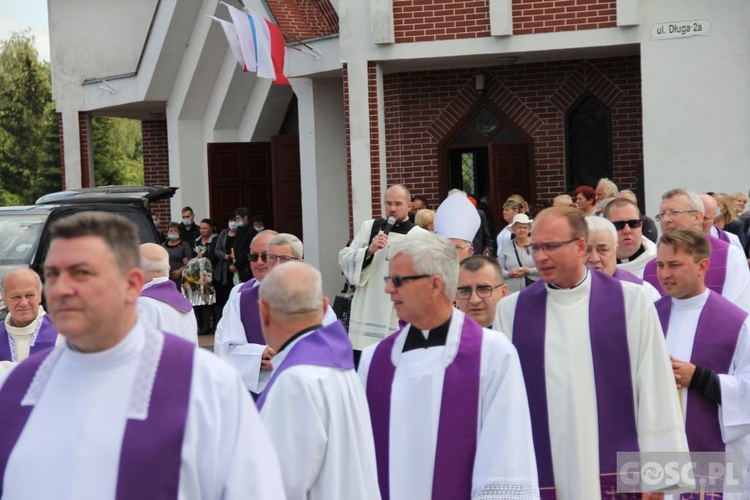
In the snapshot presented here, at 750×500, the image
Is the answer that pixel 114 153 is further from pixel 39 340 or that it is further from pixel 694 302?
pixel 694 302

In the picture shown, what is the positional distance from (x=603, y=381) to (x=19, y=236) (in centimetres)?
869

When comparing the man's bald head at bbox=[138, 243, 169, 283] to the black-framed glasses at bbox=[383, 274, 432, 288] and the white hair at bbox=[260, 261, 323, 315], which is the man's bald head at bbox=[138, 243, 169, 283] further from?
the white hair at bbox=[260, 261, 323, 315]

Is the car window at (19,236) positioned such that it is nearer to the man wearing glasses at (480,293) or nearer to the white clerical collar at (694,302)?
the man wearing glasses at (480,293)

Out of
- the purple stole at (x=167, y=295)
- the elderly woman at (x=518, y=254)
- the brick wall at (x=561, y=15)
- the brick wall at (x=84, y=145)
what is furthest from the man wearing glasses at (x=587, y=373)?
the brick wall at (x=84, y=145)

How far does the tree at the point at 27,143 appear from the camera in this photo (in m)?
45.9

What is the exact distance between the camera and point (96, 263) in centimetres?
321

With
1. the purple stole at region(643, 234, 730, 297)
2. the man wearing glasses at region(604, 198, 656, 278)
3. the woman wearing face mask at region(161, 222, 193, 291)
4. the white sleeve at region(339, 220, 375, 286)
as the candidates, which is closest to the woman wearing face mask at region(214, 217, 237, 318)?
the woman wearing face mask at region(161, 222, 193, 291)

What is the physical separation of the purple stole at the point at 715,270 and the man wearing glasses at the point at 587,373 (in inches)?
78.9

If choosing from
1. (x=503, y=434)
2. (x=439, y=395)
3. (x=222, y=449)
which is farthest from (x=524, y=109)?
(x=222, y=449)

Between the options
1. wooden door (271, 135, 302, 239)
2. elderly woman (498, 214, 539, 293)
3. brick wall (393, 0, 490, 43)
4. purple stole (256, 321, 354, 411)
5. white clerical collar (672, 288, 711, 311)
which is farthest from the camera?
wooden door (271, 135, 302, 239)

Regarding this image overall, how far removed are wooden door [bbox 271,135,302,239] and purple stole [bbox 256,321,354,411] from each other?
15.4 meters

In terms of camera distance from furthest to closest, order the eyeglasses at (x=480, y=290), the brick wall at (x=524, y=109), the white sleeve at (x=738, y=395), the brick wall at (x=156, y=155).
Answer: the brick wall at (x=156, y=155)
the brick wall at (x=524, y=109)
the eyeglasses at (x=480, y=290)
the white sleeve at (x=738, y=395)

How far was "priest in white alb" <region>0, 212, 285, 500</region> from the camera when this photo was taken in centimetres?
321

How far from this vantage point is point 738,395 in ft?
19.3
